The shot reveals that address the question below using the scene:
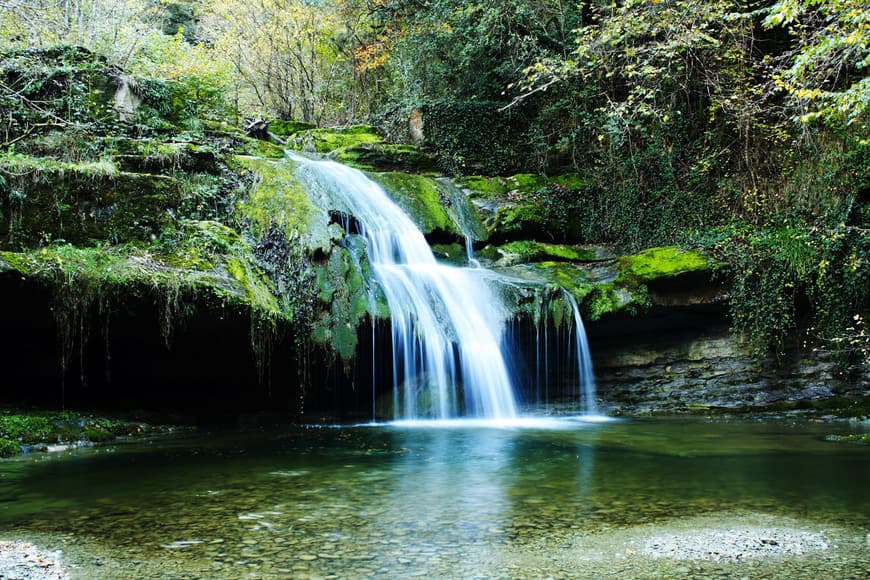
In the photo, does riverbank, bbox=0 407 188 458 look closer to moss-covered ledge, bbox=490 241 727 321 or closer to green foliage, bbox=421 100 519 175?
moss-covered ledge, bbox=490 241 727 321

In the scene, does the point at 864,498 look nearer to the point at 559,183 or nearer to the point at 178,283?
the point at 178,283

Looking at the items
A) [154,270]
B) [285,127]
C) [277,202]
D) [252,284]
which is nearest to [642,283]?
[277,202]

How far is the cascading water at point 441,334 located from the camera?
10.1 m

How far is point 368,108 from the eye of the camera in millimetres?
24703

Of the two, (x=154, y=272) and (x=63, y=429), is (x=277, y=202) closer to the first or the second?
(x=154, y=272)

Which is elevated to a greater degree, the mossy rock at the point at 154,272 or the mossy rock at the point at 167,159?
the mossy rock at the point at 167,159

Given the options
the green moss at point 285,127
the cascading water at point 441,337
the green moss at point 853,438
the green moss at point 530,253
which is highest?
the green moss at point 285,127

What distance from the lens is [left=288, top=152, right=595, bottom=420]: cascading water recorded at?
396 inches

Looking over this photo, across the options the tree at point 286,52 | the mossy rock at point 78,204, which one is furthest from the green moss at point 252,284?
the tree at point 286,52

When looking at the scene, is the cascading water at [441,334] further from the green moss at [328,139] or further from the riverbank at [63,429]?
the green moss at [328,139]

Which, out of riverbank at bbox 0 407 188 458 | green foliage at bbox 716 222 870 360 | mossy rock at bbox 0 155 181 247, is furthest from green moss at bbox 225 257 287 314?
green foliage at bbox 716 222 870 360

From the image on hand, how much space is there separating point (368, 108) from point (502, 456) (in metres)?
20.2

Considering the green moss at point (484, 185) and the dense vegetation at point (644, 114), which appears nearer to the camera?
the dense vegetation at point (644, 114)

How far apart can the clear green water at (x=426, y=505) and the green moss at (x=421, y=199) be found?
19.8ft
